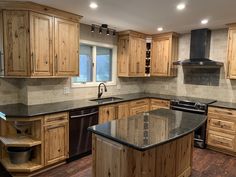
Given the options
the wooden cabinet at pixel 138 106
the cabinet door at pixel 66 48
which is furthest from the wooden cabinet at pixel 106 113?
the cabinet door at pixel 66 48

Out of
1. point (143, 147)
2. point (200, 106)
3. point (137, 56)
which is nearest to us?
point (143, 147)

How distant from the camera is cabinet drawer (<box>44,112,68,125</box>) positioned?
2.80 meters

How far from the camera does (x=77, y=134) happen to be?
322cm

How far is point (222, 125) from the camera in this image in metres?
3.63

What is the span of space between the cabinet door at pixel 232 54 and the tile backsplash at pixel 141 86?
0.40 meters

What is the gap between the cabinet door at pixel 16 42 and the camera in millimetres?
2807

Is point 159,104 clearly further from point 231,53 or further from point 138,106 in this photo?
point 231,53

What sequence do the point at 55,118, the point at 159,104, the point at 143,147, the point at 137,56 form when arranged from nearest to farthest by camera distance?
the point at 143,147 → the point at 55,118 → the point at 159,104 → the point at 137,56

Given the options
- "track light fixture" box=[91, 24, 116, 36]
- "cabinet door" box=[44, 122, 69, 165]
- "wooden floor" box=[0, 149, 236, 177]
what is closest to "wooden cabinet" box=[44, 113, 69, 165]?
"cabinet door" box=[44, 122, 69, 165]

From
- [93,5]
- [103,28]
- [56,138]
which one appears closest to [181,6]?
[93,5]

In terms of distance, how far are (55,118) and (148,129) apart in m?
1.52

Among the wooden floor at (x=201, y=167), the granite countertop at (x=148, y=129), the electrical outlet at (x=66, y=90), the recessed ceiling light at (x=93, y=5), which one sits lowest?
the wooden floor at (x=201, y=167)

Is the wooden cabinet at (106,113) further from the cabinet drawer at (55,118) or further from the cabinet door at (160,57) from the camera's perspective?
the cabinet door at (160,57)

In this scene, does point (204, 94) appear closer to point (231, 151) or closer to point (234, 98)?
point (234, 98)
